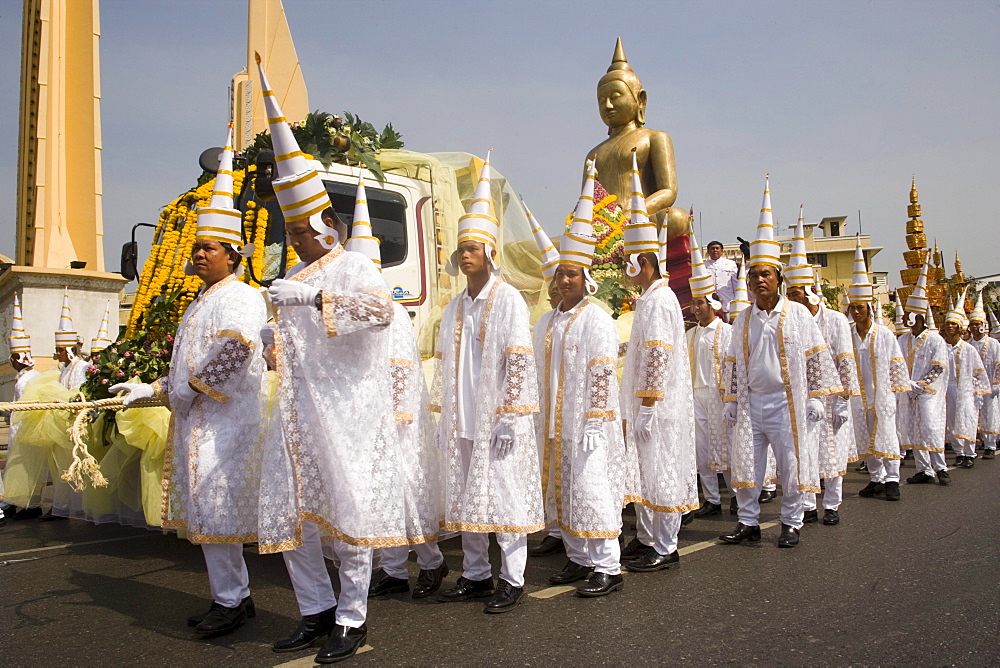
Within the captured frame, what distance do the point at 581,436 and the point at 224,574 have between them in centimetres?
206

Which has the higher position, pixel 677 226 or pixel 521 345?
pixel 677 226

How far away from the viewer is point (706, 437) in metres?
7.64

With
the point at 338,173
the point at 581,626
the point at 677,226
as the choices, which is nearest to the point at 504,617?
the point at 581,626

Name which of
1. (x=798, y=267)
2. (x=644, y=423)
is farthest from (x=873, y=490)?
(x=644, y=423)

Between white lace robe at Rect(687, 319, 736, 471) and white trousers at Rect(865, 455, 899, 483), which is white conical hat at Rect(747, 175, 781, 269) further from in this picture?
white trousers at Rect(865, 455, 899, 483)

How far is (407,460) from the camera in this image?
184 inches

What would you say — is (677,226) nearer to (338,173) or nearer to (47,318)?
(338,173)

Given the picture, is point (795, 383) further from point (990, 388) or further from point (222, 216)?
point (990, 388)

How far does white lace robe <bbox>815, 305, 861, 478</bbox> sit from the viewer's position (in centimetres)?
670

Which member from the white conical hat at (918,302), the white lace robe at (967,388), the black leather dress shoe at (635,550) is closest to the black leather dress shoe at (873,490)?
the white lace robe at (967,388)

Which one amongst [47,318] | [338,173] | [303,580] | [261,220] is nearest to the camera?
[303,580]

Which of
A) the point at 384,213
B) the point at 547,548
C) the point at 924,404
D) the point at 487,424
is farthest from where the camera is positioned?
the point at 924,404

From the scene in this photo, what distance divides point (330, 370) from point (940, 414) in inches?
330

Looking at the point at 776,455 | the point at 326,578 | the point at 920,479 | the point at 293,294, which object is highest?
the point at 293,294
